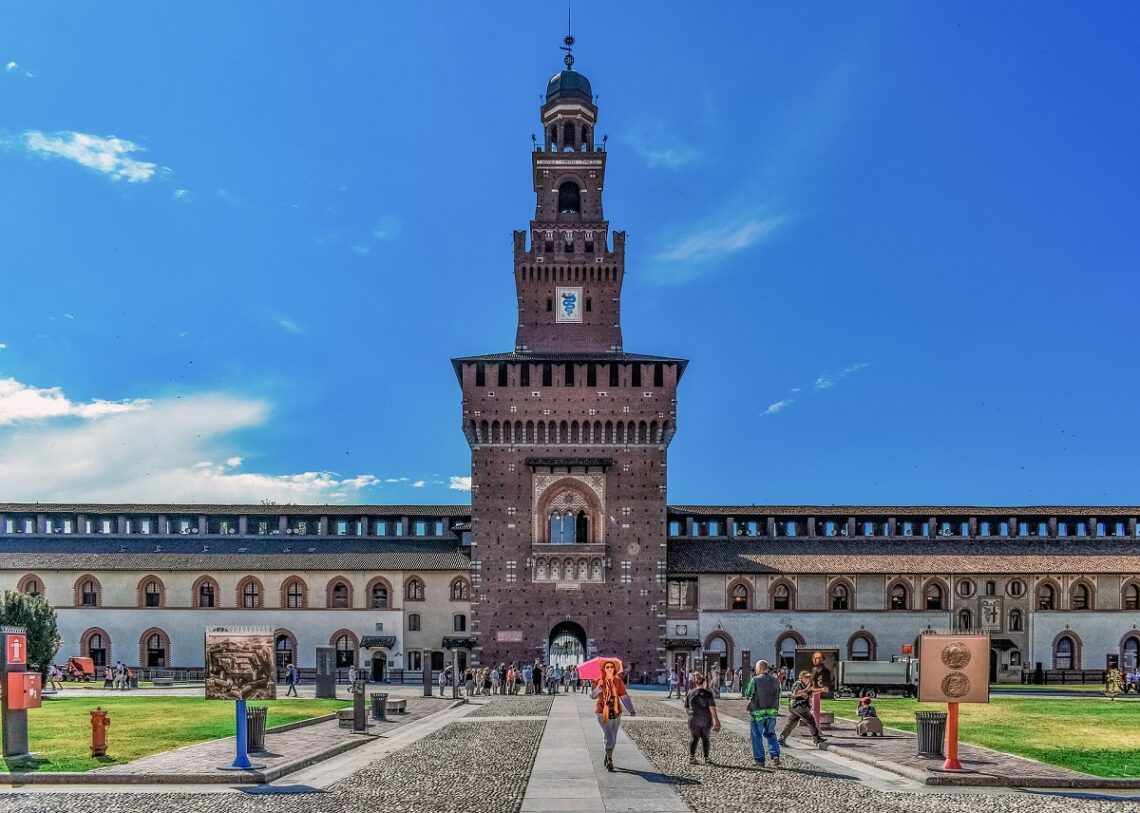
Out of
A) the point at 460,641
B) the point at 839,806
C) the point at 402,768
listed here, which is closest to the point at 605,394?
the point at 460,641

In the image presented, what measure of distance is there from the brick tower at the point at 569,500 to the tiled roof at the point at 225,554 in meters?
5.06

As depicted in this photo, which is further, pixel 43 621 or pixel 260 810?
pixel 43 621

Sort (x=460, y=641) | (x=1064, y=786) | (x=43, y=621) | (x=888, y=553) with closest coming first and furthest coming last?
1. (x=1064, y=786)
2. (x=43, y=621)
3. (x=460, y=641)
4. (x=888, y=553)

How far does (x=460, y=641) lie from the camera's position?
59094 millimetres

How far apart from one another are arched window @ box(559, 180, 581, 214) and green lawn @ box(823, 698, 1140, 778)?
121ft

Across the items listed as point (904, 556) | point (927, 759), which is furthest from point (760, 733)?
point (904, 556)

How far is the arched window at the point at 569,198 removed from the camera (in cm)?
6719

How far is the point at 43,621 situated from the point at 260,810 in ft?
135

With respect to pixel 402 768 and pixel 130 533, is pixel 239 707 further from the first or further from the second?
pixel 130 533

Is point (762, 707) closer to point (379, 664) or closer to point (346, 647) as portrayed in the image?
point (379, 664)

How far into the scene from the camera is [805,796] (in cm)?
1694

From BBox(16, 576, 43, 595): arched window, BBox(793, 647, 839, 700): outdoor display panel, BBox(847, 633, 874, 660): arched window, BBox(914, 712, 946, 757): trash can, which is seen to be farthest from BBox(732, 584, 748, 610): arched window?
BBox(16, 576, 43, 595): arched window

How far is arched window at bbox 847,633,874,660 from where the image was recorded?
202ft

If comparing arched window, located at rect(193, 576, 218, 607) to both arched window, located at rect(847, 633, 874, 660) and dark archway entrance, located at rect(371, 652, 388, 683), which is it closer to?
dark archway entrance, located at rect(371, 652, 388, 683)
